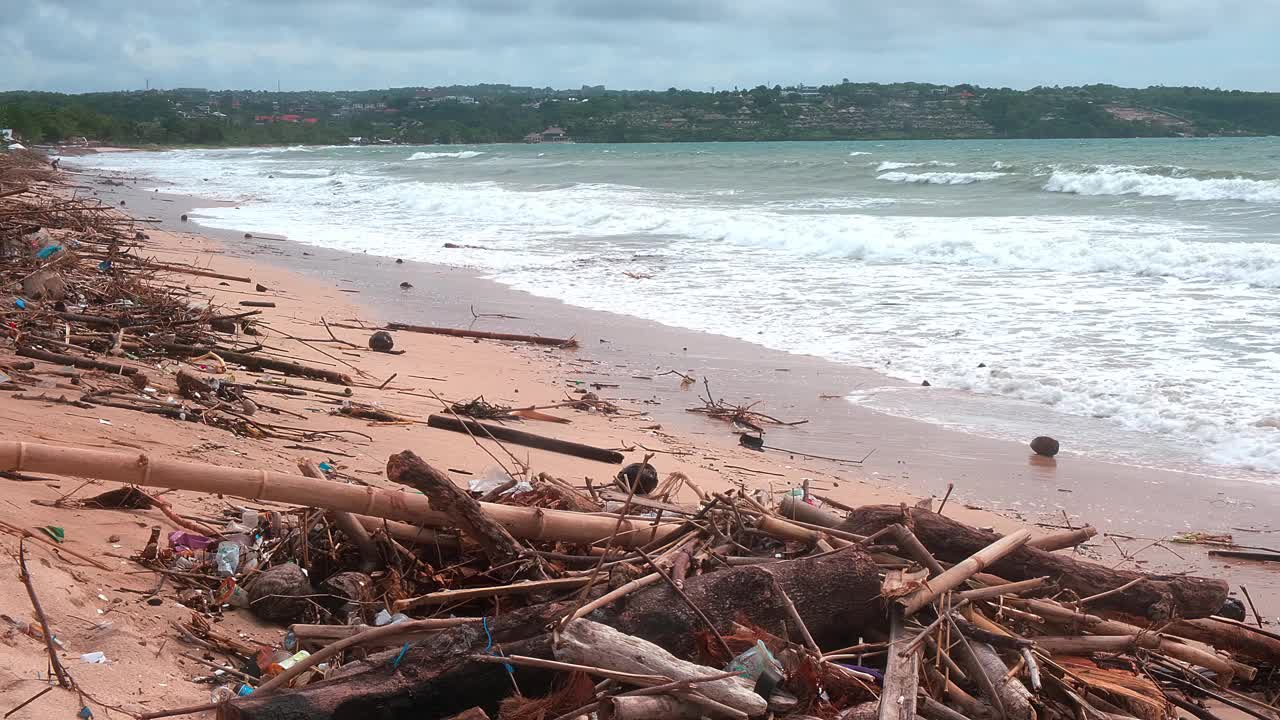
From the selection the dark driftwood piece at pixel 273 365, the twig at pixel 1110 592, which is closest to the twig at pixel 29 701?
the twig at pixel 1110 592

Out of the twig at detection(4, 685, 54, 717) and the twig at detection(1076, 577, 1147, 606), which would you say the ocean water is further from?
the twig at detection(4, 685, 54, 717)

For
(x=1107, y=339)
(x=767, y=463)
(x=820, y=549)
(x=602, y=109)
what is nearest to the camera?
(x=820, y=549)

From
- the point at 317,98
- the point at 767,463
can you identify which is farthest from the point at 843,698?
the point at 317,98

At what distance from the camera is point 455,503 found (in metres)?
3.16

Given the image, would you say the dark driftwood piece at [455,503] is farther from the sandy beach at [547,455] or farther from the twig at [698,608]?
the sandy beach at [547,455]

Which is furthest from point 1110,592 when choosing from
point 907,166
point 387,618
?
point 907,166

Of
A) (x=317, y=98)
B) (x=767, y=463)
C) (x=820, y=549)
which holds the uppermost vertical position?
(x=317, y=98)

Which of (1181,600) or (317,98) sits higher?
(317,98)

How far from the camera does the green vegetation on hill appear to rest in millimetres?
65812

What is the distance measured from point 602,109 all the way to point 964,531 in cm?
9429

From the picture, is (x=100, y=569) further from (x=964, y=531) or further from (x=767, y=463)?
(x=767, y=463)

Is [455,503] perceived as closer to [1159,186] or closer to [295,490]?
[295,490]

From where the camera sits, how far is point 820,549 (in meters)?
3.24

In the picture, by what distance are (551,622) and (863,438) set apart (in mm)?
4370
